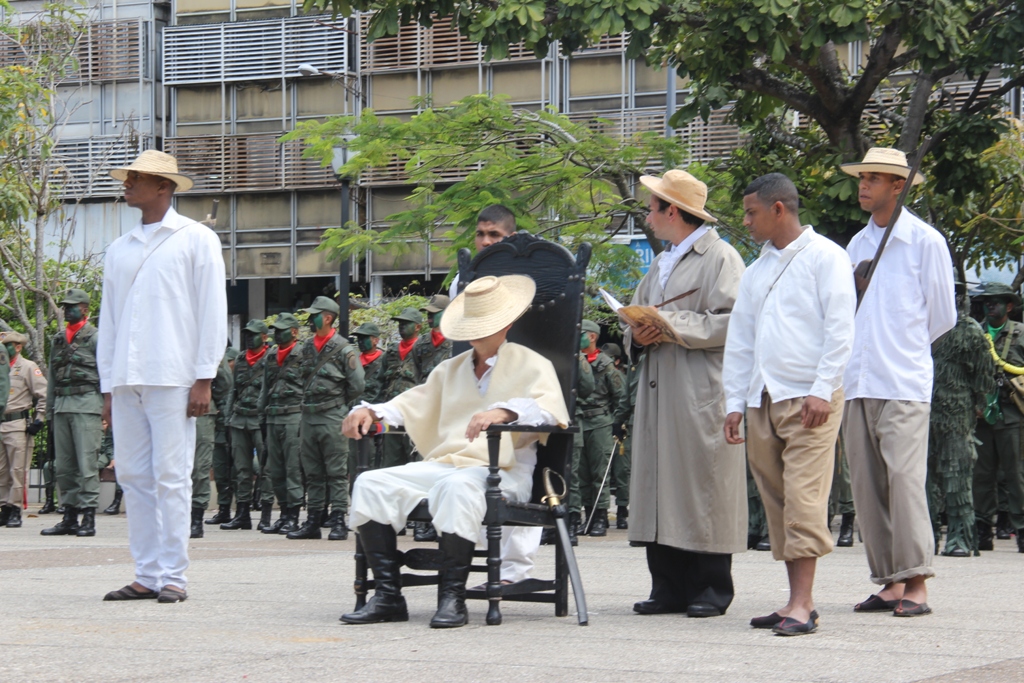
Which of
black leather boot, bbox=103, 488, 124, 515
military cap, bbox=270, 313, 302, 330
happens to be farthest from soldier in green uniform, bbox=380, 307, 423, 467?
black leather boot, bbox=103, 488, 124, 515

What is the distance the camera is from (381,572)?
6953mm

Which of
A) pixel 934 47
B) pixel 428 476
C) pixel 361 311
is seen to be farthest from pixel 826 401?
pixel 361 311

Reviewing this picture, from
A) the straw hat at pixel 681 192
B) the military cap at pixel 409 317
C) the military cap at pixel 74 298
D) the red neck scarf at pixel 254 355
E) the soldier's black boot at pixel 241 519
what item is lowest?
the soldier's black boot at pixel 241 519

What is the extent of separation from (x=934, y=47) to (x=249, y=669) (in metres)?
10.4

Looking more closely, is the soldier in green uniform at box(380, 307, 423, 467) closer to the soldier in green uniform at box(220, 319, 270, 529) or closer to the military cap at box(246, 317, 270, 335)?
the soldier in green uniform at box(220, 319, 270, 529)

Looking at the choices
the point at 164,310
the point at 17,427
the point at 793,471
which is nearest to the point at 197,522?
the point at 17,427

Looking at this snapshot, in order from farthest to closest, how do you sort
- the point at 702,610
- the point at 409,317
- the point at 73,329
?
the point at 409,317, the point at 73,329, the point at 702,610

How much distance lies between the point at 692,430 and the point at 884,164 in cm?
166

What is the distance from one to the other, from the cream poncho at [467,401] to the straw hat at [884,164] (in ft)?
6.14

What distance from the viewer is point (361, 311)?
28.2 meters

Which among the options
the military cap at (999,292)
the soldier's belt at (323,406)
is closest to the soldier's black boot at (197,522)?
the soldier's belt at (323,406)

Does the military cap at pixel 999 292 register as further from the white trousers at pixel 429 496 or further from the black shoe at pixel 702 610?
the white trousers at pixel 429 496

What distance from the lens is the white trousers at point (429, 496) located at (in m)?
6.79

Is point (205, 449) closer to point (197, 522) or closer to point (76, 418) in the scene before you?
point (197, 522)
